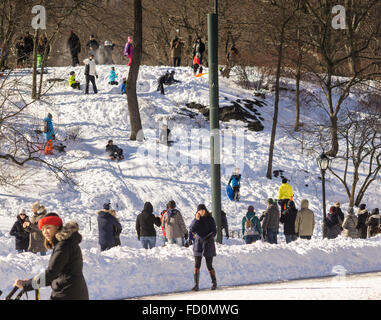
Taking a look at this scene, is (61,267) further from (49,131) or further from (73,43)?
(73,43)

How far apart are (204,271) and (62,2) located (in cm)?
1980

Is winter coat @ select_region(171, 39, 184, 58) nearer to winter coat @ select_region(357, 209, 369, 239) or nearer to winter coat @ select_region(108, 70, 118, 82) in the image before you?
winter coat @ select_region(108, 70, 118, 82)

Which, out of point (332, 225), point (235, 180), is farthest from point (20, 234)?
point (235, 180)

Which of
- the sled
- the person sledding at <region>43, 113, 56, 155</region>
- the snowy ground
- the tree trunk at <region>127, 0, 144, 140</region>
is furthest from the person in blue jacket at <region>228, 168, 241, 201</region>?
the person sledding at <region>43, 113, 56, 155</region>

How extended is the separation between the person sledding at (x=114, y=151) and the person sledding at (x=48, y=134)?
Answer: 87.1 inches

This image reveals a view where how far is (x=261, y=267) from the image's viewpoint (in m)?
14.3

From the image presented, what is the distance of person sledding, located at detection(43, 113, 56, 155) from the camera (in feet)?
86.7

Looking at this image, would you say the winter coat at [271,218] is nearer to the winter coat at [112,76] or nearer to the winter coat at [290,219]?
the winter coat at [290,219]

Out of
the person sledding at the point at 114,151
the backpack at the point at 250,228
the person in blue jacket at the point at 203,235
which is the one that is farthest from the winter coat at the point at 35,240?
the person sledding at the point at 114,151

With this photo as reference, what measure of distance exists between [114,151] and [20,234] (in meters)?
11.3

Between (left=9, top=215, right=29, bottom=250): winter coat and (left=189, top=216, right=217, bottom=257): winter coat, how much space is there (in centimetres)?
579

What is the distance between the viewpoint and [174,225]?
16.4 m

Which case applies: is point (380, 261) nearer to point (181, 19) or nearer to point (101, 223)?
point (101, 223)

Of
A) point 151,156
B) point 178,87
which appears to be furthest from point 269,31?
point 151,156
